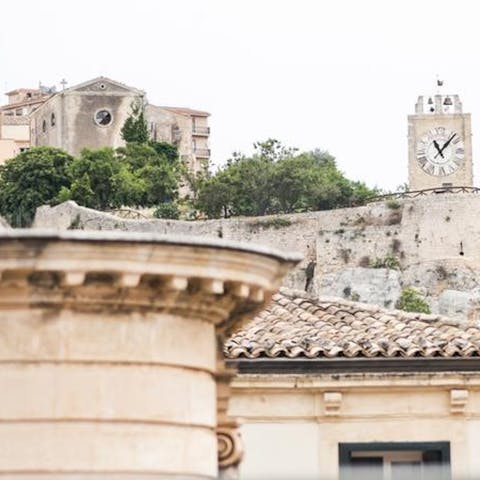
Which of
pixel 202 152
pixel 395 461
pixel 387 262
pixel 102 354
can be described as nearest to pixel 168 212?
pixel 387 262

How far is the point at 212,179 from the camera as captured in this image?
371 feet

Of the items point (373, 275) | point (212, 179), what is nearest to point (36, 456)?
point (373, 275)

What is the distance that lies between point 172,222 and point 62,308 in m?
85.6

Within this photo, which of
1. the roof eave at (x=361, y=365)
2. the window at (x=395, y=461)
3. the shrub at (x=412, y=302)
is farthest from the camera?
the shrub at (x=412, y=302)

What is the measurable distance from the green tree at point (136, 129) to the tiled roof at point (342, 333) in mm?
98701

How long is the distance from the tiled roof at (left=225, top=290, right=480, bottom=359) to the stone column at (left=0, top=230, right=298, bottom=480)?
6.24 metres

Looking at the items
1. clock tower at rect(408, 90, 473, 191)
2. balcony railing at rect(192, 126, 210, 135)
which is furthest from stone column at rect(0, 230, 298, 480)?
balcony railing at rect(192, 126, 210, 135)

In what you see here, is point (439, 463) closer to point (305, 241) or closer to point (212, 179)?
point (305, 241)

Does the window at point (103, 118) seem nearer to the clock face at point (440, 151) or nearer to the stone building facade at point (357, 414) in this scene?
the clock face at point (440, 151)

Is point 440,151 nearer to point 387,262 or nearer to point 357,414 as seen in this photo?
point 387,262

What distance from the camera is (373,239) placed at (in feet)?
320

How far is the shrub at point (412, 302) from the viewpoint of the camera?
293ft

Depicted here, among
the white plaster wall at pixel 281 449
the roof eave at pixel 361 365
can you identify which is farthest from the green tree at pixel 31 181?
the white plaster wall at pixel 281 449

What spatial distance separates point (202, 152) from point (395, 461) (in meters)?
127
